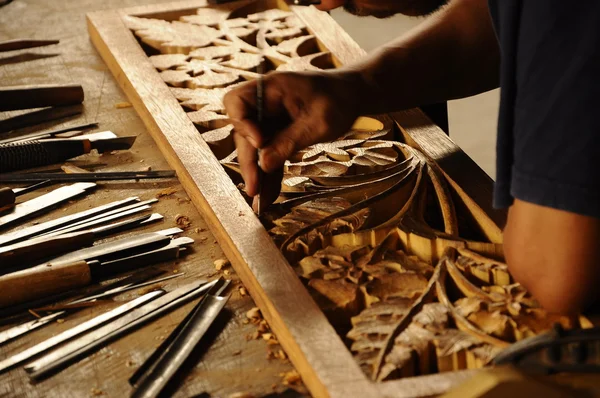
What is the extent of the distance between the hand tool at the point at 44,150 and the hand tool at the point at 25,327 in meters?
0.60

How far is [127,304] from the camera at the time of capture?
55.4 inches

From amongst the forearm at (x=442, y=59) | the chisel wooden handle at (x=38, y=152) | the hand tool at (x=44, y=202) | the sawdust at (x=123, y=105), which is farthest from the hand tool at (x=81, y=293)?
the sawdust at (x=123, y=105)

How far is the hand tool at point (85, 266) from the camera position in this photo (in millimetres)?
1402

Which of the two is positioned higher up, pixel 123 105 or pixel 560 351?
pixel 123 105

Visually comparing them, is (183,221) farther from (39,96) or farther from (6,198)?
(39,96)

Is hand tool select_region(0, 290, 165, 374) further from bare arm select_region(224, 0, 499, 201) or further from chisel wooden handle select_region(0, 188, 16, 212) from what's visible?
chisel wooden handle select_region(0, 188, 16, 212)

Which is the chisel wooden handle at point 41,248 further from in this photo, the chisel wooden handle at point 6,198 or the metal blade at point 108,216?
the chisel wooden handle at point 6,198

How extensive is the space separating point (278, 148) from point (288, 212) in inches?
5.2

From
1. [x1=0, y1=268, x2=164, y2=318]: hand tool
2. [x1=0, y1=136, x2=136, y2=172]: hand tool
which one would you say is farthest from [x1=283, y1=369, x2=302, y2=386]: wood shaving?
[x1=0, y1=136, x2=136, y2=172]: hand tool

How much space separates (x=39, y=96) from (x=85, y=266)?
0.87 metres

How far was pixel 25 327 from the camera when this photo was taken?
136cm

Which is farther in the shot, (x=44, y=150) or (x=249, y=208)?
(x=44, y=150)

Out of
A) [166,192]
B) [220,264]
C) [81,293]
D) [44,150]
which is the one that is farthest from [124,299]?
[44,150]

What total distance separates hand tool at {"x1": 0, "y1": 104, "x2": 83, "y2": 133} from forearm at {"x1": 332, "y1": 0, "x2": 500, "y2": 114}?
83 cm
